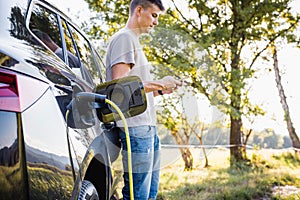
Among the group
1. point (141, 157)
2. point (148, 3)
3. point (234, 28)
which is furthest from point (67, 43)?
point (234, 28)

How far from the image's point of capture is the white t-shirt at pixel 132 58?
6.89 ft

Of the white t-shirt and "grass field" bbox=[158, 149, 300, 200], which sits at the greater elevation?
the white t-shirt

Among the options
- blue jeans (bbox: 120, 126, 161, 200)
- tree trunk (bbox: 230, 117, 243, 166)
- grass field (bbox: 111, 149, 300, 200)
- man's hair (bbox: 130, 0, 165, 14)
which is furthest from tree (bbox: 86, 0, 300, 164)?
blue jeans (bbox: 120, 126, 161, 200)

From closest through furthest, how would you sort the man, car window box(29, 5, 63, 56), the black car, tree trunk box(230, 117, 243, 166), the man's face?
the black car < car window box(29, 5, 63, 56) < the man < the man's face < tree trunk box(230, 117, 243, 166)

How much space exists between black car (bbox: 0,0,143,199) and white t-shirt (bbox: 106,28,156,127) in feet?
0.79

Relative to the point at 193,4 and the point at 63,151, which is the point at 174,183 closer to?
the point at 193,4

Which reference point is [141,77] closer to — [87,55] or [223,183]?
[87,55]

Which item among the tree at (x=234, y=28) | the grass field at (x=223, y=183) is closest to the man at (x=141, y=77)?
the grass field at (x=223, y=183)

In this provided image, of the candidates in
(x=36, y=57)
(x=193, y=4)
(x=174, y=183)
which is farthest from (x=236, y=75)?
(x=36, y=57)

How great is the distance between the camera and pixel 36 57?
141 cm

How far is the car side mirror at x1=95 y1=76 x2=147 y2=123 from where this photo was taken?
1.75 m

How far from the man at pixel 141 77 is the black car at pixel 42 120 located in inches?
8.3

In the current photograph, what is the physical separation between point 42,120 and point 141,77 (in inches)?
37.2

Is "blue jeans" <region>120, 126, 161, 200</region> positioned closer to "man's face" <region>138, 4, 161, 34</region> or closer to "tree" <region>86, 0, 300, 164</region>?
"man's face" <region>138, 4, 161, 34</region>
